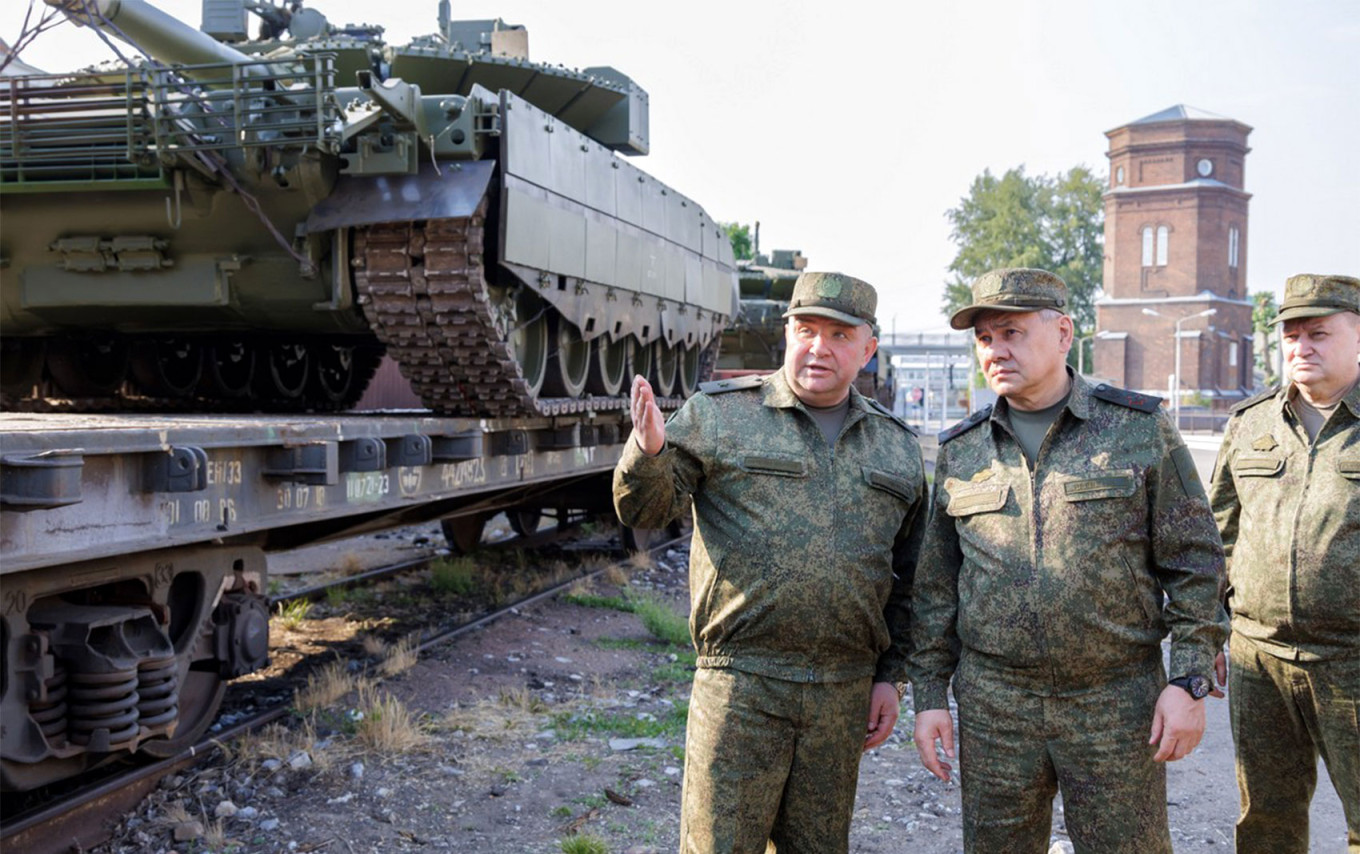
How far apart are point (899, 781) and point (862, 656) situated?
2549 mm

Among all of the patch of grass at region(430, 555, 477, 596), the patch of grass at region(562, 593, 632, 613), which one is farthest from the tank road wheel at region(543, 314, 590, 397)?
the patch of grass at region(430, 555, 477, 596)

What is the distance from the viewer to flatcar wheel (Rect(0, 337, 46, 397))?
31.9 feet

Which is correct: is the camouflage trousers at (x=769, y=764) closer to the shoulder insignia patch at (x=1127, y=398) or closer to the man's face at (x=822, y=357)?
the man's face at (x=822, y=357)

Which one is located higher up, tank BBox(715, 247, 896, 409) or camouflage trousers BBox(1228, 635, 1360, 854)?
tank BBox(715, 247, 896, 409)

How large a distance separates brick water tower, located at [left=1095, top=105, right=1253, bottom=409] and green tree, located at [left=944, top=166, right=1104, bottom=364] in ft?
11.5

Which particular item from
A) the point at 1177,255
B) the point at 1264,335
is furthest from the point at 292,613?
the point at 1264,335

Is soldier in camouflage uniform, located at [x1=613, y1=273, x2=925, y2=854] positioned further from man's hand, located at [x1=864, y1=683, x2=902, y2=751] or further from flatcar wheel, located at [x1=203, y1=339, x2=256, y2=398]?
flatcar wheel, located at [x1=203, y1=339, x2=256, y2=398]

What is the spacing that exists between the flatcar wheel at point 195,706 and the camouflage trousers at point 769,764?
3098 millimetres

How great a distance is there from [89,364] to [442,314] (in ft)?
12.3

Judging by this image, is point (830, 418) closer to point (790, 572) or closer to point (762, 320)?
point (790, 572)

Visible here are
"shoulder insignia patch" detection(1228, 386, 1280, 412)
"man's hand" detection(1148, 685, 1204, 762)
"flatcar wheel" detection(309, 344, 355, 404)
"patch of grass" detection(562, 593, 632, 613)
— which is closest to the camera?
"man's hand" detection(1148, 685, 1204, 762)

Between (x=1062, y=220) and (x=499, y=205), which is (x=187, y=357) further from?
(x=1062, y=220)

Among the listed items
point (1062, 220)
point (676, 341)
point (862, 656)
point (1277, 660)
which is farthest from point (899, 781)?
point (1062, 220)

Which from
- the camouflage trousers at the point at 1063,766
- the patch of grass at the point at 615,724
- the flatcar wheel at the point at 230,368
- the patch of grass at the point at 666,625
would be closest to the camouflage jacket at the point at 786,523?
the camouflage trousers at the point at 1063,766
